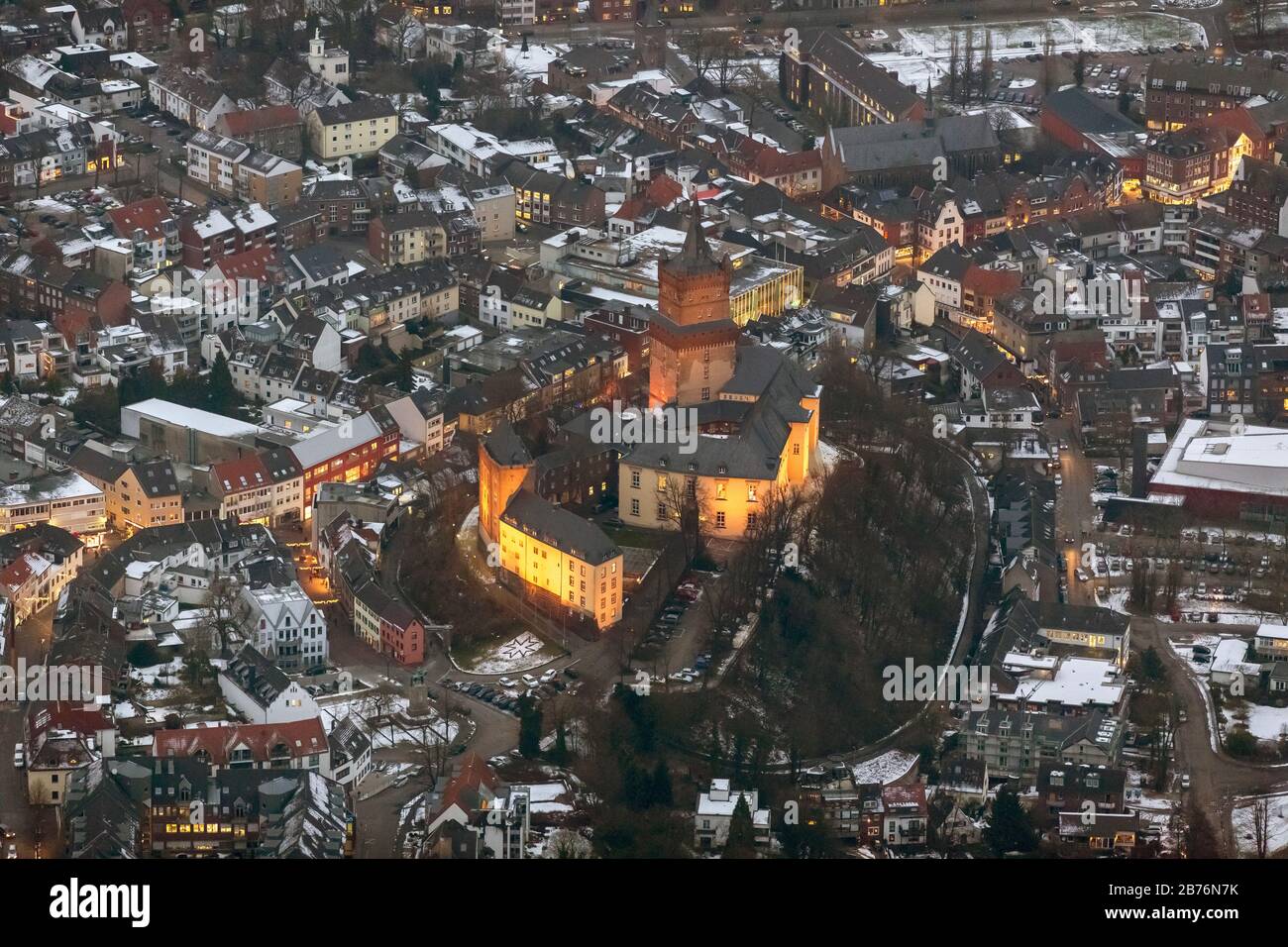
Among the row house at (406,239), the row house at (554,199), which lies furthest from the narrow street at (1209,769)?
the row house at (554,199)

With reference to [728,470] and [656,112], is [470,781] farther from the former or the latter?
[656,112]

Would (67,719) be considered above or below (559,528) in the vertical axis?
below

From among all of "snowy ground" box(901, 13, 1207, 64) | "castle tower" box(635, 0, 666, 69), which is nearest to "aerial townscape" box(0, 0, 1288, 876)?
"castle tower" box(635, 0, 666, 69)

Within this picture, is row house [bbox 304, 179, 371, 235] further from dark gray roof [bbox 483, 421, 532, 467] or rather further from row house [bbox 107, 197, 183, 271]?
dark gray roof [bbox 483, 421, 532, 467]

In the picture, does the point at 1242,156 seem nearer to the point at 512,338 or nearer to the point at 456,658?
the point at 512,338

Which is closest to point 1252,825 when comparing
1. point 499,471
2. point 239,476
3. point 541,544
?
point 541,544
